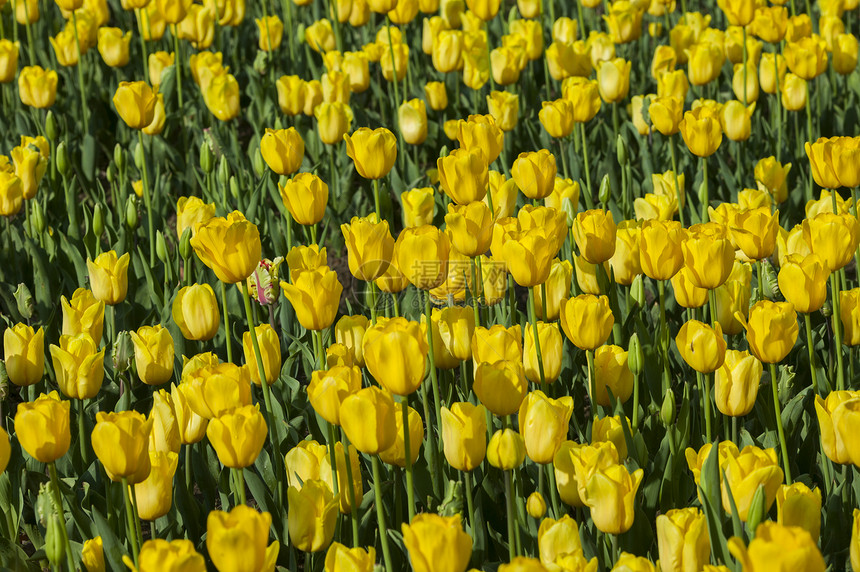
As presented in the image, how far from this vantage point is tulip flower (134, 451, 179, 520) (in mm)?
1844

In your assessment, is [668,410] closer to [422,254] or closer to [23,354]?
[422,254]

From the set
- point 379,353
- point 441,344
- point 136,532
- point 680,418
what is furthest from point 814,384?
point 136,532

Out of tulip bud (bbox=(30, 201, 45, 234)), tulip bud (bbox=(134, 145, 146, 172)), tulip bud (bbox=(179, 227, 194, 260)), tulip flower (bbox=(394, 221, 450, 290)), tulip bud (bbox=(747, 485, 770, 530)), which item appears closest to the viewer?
tulip bud (bbox=(747, 485, 770, 530))

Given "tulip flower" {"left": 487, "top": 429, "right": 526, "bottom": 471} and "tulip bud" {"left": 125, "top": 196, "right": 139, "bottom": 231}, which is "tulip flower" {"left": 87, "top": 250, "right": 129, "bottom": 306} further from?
"tulip flower" {"left": 487, "top": 429, "right": 526, "bottom": 471}

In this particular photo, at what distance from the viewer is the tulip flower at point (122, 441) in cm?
168

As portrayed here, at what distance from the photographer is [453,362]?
2.34 metres

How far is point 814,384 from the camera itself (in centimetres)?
240

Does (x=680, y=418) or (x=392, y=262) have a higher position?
(x=392, y=262)

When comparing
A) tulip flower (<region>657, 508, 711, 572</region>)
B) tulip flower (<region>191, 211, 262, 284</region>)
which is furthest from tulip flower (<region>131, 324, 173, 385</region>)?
tulip flower (<region>657, 508, 711, 572</region>)

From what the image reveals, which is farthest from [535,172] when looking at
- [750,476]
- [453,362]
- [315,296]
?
[750,476]

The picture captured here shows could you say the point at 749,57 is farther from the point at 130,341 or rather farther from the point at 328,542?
the point at 328,542

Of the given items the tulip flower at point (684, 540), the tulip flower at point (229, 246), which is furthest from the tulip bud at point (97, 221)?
the tulip flower at point (684, 540)

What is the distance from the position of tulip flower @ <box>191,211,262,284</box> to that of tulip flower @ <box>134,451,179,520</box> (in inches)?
15.1

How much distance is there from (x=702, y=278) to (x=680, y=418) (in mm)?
318
